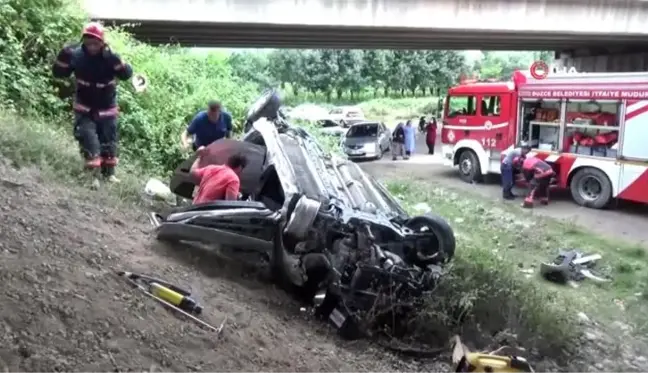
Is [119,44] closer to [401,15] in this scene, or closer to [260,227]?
[260,227]

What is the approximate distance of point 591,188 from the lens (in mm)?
12656

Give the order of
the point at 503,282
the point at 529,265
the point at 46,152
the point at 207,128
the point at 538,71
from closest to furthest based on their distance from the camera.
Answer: the point at 503,282
the point at 46,152
the point at 207,128
the point at 529,265
the point at 538,71

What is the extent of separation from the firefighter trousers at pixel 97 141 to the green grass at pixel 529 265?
343 cm

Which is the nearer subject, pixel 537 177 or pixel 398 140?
pixel 537 177

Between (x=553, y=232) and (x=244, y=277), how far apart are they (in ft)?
21.4

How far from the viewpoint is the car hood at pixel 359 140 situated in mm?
20625

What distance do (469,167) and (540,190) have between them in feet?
10.1

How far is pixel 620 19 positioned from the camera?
20672mm

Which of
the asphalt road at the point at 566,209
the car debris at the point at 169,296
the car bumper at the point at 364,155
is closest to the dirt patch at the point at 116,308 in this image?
the car debris at the point at 169,296

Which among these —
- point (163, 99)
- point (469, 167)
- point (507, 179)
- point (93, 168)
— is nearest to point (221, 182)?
point (93, 168)

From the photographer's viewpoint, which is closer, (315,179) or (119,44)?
(315,179)

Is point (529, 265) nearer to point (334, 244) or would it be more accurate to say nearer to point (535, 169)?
point (334, 244)

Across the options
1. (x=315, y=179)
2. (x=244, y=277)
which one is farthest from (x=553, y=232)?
(x=244, y=277)

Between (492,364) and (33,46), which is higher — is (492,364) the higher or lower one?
the lower one
